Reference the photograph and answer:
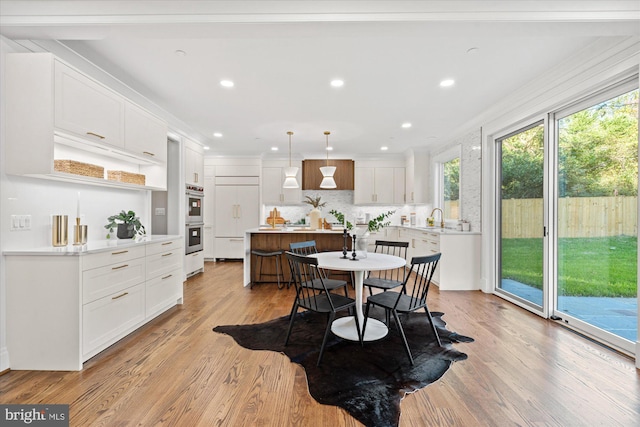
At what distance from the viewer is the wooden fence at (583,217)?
270 centimetres

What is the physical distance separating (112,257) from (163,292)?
100cm

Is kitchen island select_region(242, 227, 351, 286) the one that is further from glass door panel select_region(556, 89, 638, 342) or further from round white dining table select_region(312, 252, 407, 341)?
glass door panel select_region(556, 89, 638, 342)

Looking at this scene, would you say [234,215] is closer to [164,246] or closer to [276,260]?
[276,260]

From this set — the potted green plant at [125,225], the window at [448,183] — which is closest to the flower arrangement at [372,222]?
the potted green plant at [125,225]

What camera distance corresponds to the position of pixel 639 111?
7.97 feet

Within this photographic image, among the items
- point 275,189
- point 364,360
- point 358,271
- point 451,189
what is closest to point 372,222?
point 358,271

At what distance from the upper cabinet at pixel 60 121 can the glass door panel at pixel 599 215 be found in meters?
4.61

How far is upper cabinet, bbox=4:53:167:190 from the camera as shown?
7.77ft

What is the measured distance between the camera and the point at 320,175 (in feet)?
25.7

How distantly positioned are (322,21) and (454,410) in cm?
266

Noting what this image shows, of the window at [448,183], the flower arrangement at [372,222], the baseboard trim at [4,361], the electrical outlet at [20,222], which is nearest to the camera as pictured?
the baseboard trim at [4,361]

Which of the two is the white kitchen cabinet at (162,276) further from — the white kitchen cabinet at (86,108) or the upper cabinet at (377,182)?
the upper cabinet at (377,182)

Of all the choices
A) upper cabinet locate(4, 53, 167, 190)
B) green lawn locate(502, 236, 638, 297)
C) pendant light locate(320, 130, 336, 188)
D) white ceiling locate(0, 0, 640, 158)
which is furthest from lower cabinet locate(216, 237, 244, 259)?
green lawn locate(502, 236, 638, 297)

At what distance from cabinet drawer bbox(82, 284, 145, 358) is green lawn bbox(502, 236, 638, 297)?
444cm
